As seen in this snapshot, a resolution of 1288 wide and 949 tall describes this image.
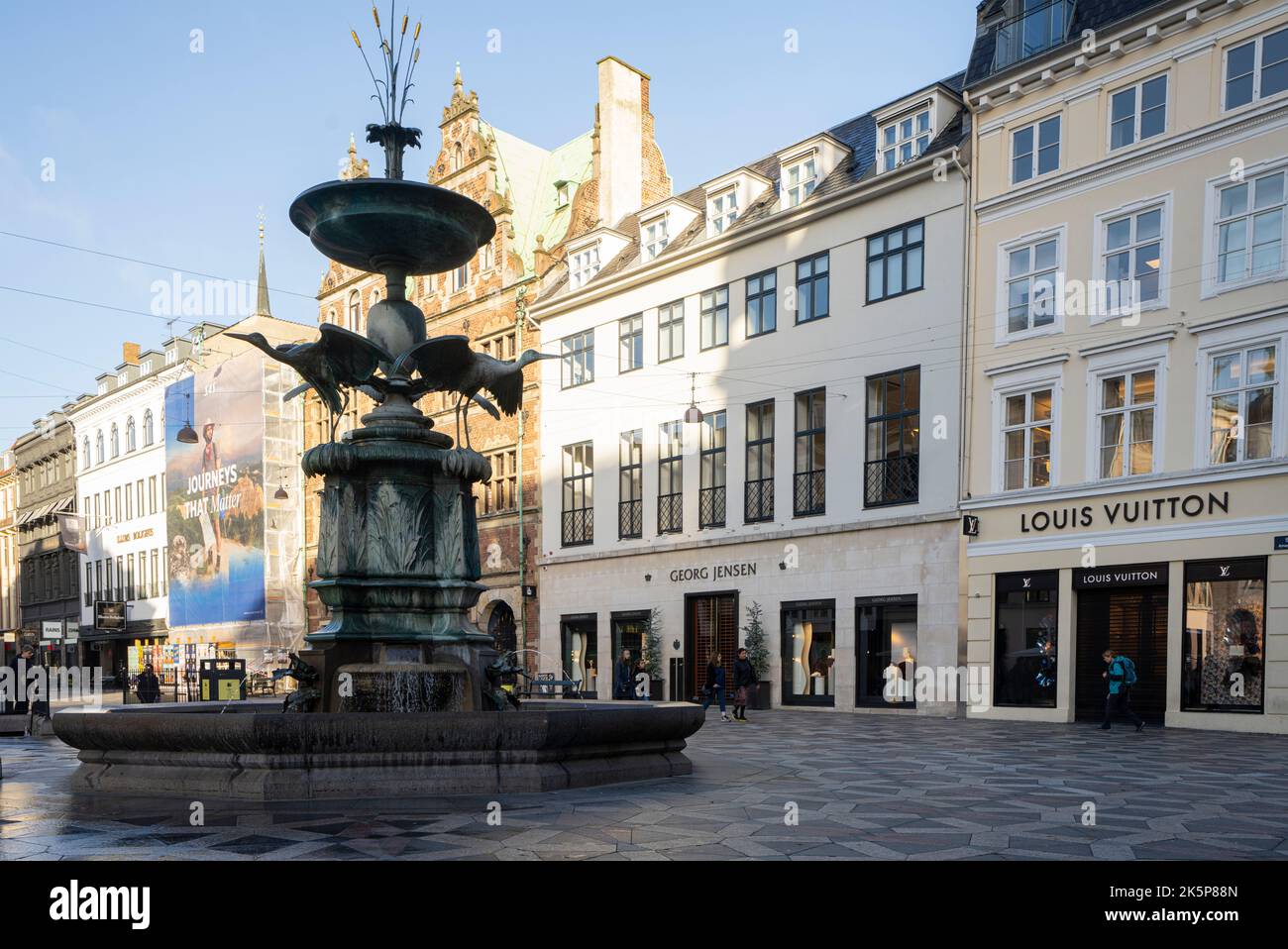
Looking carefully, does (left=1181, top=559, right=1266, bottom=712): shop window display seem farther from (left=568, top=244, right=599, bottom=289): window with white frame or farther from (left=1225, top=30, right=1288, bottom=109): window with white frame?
(left=568, top=244, right=599, bottom=289): window with white frame

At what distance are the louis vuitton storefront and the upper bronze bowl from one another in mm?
16467

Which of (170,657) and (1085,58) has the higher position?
(1085,58)

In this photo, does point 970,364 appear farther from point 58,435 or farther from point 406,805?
point 58,435

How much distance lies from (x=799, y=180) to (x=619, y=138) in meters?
11.7

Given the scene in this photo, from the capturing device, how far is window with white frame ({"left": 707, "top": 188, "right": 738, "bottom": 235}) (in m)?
34.0

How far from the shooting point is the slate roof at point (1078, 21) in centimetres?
2400

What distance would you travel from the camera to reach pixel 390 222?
11195 millimetres

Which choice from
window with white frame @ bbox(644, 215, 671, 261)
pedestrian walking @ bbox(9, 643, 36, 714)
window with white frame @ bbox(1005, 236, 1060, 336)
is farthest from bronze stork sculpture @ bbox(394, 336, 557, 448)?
window with white frame @ bbox(644, 215, 671, 261)

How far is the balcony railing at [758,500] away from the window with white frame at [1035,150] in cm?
1047

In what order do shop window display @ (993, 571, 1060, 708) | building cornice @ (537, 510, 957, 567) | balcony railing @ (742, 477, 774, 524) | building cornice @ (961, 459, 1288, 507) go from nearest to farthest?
building cornice @ (961, 459, 1288, 507) < shop window display @ (993, 571, 1060, 708) < building cornice @ (537, 510, 957, 567) < balcony railing @ (742, 477, 774, 524)

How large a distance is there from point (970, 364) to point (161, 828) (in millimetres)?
22138

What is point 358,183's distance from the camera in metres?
10.8

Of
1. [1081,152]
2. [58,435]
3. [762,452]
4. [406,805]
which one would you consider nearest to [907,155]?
[1081,152]

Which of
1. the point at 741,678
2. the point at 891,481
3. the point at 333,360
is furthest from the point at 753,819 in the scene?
the point at 891,481
